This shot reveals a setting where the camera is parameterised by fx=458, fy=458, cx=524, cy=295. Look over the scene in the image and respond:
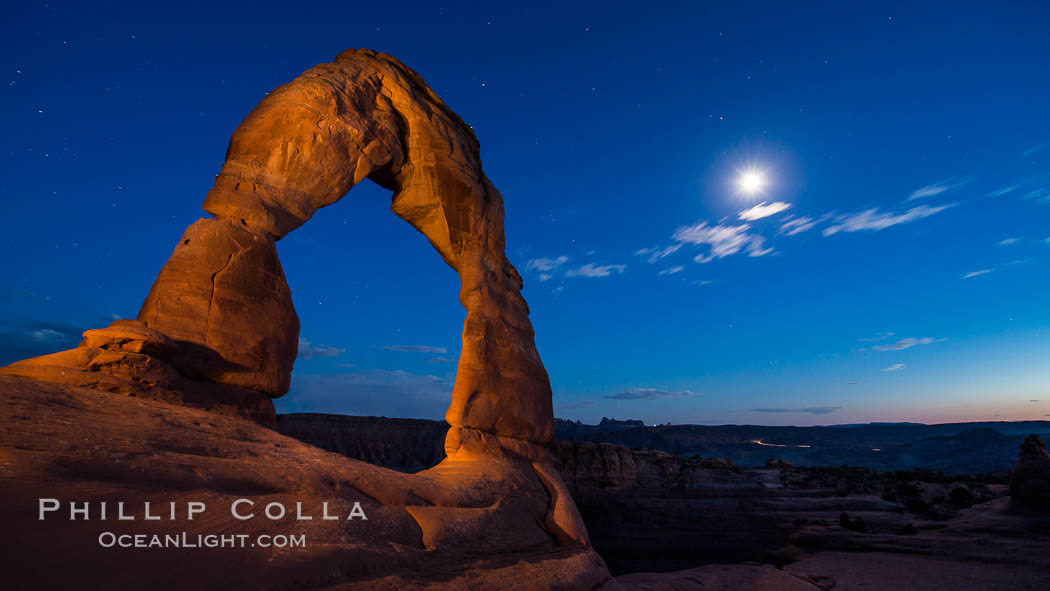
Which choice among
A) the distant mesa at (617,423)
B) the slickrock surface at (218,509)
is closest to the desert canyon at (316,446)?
the slickrock surface at (218,509)

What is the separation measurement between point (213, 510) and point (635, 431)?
52944 millimetres

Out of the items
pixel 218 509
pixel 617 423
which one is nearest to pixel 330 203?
pixel 218 509

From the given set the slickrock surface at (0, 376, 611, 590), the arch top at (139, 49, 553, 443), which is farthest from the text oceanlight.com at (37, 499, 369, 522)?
the arch top at (139, 49, 553, 443)

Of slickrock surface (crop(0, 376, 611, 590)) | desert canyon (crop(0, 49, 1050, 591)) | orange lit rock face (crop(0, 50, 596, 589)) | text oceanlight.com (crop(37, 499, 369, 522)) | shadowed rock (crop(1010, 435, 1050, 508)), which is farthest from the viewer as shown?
shadowed rock (crop(1010, 435, 1050, 508))

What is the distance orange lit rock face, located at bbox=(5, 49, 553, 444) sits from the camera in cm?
505

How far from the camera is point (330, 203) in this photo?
6660 millimetres

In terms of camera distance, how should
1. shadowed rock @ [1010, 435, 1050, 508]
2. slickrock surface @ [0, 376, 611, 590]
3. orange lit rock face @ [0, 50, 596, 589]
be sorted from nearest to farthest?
slickrock surface @ [0, 376, 611, 590] < orange lit rock face @ [0, 50, 596, 589] < shadowed rock @ [1010, 435, 1050, 508]

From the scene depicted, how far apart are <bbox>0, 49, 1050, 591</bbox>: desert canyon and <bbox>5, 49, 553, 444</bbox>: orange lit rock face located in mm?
27

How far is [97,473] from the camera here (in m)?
2.67

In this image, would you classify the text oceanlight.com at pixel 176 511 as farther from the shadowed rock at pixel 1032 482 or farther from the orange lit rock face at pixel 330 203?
the shadowed rock at pixel 1032 482

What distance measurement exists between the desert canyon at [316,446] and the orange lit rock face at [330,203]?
0.03 meters

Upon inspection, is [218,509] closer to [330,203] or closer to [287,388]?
[287,388]

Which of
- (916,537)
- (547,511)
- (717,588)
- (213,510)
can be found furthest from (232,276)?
(916,537)

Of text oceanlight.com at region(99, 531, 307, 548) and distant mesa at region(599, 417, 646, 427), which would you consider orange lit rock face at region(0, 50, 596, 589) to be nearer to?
text oceanlight.com at region(99, 531, 307, 548)
